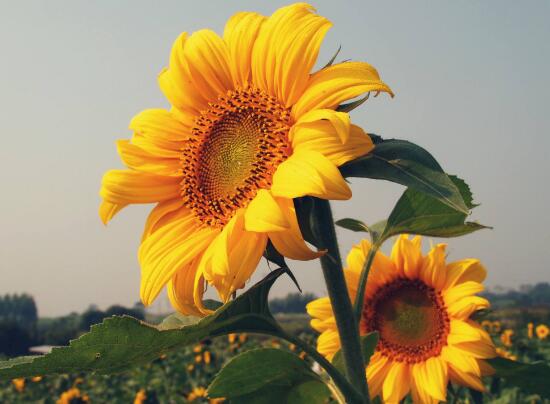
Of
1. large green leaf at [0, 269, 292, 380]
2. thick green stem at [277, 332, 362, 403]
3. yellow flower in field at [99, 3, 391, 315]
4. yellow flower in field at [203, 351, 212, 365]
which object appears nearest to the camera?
large green leaf at [0, 269, 292, 380]

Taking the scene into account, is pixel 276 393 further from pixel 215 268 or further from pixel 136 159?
pixel 136 159

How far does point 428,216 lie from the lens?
93.7 inches

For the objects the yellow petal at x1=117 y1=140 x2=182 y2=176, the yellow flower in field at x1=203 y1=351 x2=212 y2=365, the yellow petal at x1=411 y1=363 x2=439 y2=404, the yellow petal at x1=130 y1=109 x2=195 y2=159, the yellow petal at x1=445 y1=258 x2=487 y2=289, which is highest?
the yellow petal at x1=130 y1=109 x2=195 y2=159

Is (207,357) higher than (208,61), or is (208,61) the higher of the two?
(208,61)

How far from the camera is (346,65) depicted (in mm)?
1896

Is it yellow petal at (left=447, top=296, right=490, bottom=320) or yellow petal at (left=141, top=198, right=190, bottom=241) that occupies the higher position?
yellow petal at (left=141, top=198, right=190, bottom=241)

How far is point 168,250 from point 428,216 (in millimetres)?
907

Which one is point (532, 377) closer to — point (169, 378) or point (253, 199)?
point (253, 199)

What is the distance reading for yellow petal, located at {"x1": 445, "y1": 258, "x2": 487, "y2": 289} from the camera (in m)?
3.69

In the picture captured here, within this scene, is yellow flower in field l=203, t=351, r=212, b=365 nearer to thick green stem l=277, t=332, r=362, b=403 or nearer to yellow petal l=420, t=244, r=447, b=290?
yellow petal l=420, t=244, r=447, b=290

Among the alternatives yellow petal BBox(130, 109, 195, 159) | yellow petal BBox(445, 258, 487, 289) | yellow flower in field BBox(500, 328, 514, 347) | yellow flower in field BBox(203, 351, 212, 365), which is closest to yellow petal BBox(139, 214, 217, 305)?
yellow petal BBox(130, 109, 195, 159)

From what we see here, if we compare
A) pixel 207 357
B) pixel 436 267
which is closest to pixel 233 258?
pixel 436 267

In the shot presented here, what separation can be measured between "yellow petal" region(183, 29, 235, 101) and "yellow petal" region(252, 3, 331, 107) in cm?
13

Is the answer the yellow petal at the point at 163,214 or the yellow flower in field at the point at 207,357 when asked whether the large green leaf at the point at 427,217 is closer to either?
the yellow petal at the point at 163,214
